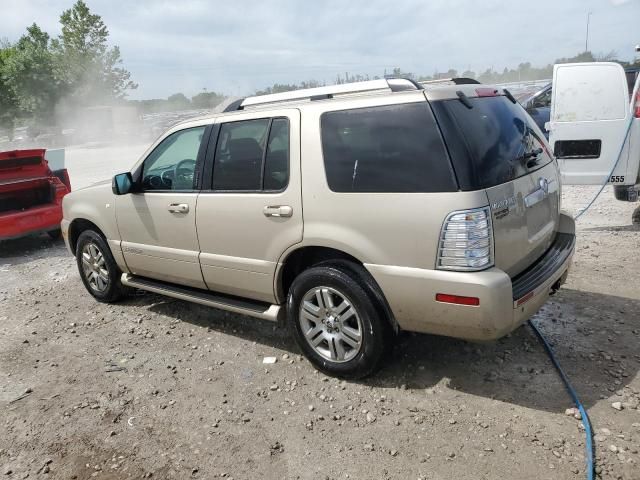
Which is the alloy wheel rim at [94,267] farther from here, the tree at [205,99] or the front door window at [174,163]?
the tree at [205,99]

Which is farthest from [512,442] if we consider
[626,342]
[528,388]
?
[626,342]

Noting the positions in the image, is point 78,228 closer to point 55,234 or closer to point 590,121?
point 55,234

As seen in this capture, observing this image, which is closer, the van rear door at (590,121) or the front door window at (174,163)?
the front door window at (174,163)

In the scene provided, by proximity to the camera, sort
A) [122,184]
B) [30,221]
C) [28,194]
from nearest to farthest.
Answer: [122,184] < [30,221] < [28,194]

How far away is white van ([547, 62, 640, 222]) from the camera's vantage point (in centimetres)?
627

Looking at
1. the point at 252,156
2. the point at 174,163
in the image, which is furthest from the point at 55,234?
the point at 252,156

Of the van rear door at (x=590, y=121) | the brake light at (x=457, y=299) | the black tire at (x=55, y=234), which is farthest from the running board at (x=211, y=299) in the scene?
the van rear door at (x=590, y=121)

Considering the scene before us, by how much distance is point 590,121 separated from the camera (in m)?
6.41

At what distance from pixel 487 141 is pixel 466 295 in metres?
0.95

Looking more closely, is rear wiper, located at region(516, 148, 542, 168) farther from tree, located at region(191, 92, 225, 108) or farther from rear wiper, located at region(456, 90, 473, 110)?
tree, located at region(191, 92, 225, 108)

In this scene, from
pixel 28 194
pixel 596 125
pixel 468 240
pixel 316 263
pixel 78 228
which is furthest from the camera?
pixel 28 194

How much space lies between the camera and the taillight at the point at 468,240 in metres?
2.70

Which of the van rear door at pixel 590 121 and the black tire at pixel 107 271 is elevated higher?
the van rear door at pixel 590 121

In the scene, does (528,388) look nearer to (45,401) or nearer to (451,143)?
(451,143)
